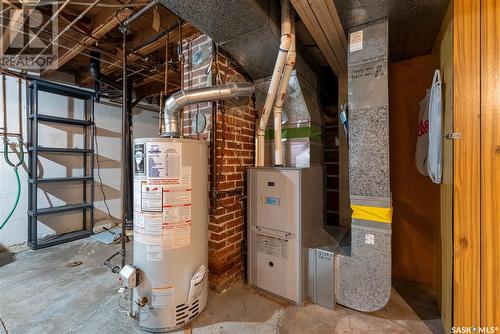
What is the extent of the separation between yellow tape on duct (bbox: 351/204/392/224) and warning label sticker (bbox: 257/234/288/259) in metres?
0.62

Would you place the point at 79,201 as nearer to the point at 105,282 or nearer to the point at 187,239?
the point at 105,282

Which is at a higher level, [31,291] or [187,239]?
[187,239]

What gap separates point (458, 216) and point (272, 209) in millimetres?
1214

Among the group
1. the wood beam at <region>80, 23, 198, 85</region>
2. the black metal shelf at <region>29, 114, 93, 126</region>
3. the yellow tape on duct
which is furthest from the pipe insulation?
the black metal shelf at <region>29, 114, 93, 126</region>

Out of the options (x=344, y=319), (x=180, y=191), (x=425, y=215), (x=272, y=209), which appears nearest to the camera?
(x=180, y=191)

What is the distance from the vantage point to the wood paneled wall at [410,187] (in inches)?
81.5

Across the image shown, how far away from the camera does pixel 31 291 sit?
6.32 ft

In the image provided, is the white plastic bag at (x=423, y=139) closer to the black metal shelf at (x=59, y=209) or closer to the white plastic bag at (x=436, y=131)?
the white plastic bag at (x=436, y=131)

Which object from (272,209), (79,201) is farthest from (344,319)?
(79,201)

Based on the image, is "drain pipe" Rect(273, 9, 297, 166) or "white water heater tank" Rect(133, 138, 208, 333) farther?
"drain pipe" Rect(273, 9, 297, 166)

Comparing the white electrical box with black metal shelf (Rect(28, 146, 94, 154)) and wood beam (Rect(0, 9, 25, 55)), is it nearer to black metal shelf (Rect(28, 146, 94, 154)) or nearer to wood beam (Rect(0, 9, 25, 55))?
wood beam (Rect(0, 9, 25, 55))

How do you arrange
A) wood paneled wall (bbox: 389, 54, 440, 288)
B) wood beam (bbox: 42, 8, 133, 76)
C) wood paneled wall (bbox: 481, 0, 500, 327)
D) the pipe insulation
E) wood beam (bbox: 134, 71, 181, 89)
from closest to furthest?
wood paneled wall (bbox: 481, 0, 500, 327), the pipe insulation, wood beam (bbox: 42, 8, 133, 76), wood paneled wall (bbox: 389, 54, 440, 288), wood beam (bbox: 134, 71, 181, 89)

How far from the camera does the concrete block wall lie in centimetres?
193

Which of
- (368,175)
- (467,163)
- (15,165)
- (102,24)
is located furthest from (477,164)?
(15,165)
